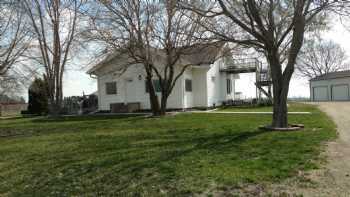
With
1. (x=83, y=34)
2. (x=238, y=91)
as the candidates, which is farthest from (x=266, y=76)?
(x=83, y=34)

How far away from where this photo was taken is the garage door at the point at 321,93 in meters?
44.2

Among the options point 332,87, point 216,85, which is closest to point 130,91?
point 216,85

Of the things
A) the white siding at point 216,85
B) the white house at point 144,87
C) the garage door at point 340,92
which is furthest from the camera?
the garage door at point 340,92

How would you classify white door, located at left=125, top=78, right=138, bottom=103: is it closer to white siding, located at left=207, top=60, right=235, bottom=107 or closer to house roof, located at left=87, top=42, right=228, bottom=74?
house roof, located at left=87, top=42, right=228, bottom=74

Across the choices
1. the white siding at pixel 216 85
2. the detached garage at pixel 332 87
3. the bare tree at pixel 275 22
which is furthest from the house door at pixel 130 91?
the detached garage at pixel 332 87

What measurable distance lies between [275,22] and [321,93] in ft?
117

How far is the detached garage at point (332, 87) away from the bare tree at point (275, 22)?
105ft

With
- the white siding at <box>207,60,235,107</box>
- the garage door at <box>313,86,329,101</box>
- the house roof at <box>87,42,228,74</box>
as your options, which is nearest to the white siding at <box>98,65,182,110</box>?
the house roof at <box>87,42,228,74</box>

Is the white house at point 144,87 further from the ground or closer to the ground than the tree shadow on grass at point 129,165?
further from the ground

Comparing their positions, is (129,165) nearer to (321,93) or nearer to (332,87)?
(332,87)

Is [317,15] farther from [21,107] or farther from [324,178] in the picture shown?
[21,107]

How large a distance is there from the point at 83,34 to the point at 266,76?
16353 mm

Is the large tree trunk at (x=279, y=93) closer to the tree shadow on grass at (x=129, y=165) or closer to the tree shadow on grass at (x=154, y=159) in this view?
the tree shadow on grass at (x=154, y=159)

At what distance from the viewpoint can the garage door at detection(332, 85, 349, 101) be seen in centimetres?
4127
